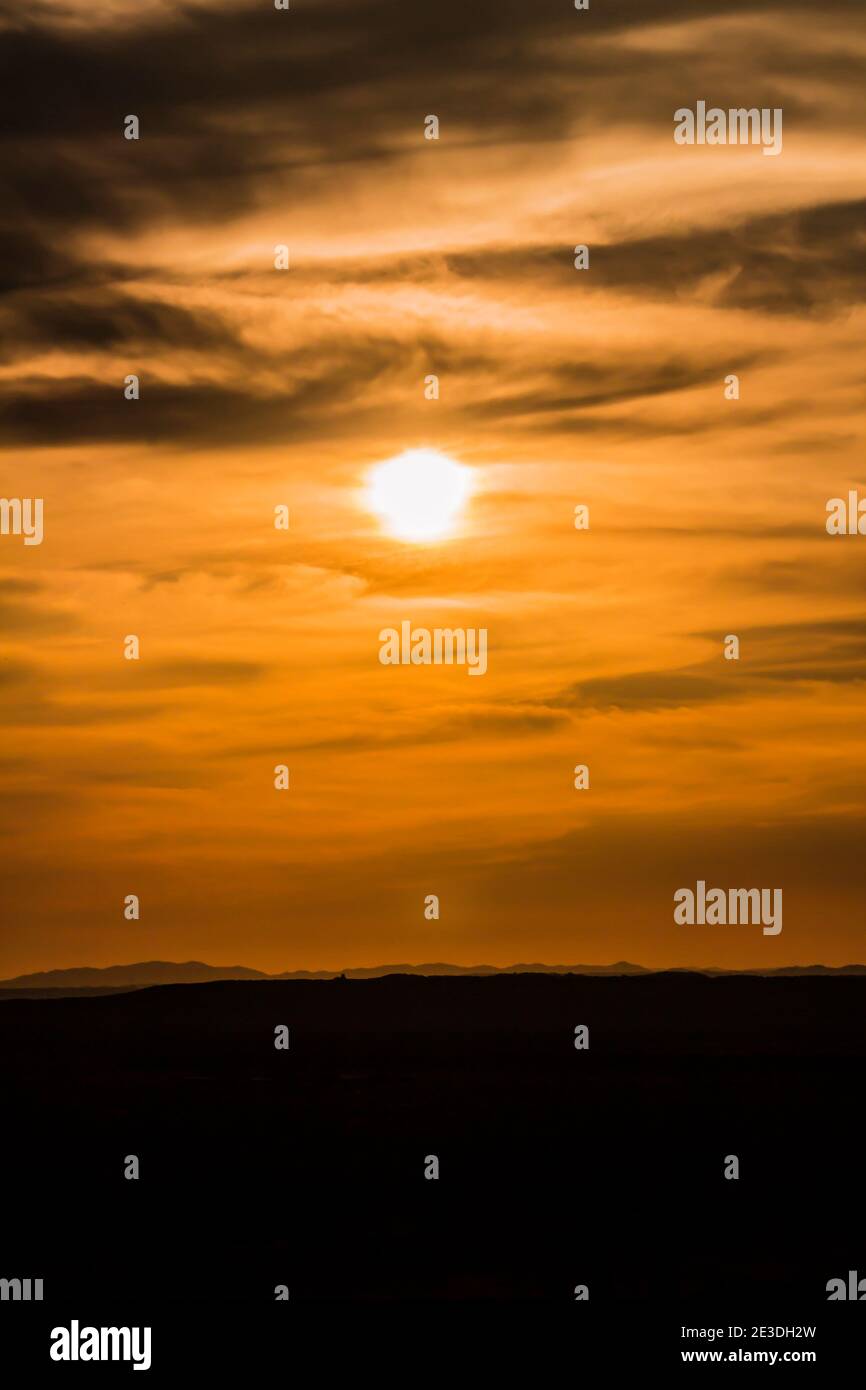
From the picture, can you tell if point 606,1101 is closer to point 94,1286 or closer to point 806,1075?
point 806,1075

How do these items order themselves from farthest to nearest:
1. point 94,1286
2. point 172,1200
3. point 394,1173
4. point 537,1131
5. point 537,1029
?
point 537,1029 < point 537,1131 < point 394,1173 < point 172,1200 < point 94,1286

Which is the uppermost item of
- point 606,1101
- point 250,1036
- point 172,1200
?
point 250,1036

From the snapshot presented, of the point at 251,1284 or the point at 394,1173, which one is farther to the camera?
the point at 394,1173

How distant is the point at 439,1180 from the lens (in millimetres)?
50469

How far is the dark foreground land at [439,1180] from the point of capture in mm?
38125

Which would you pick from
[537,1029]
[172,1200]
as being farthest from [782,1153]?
[537,1029]

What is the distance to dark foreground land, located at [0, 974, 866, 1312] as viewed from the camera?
125 feet
